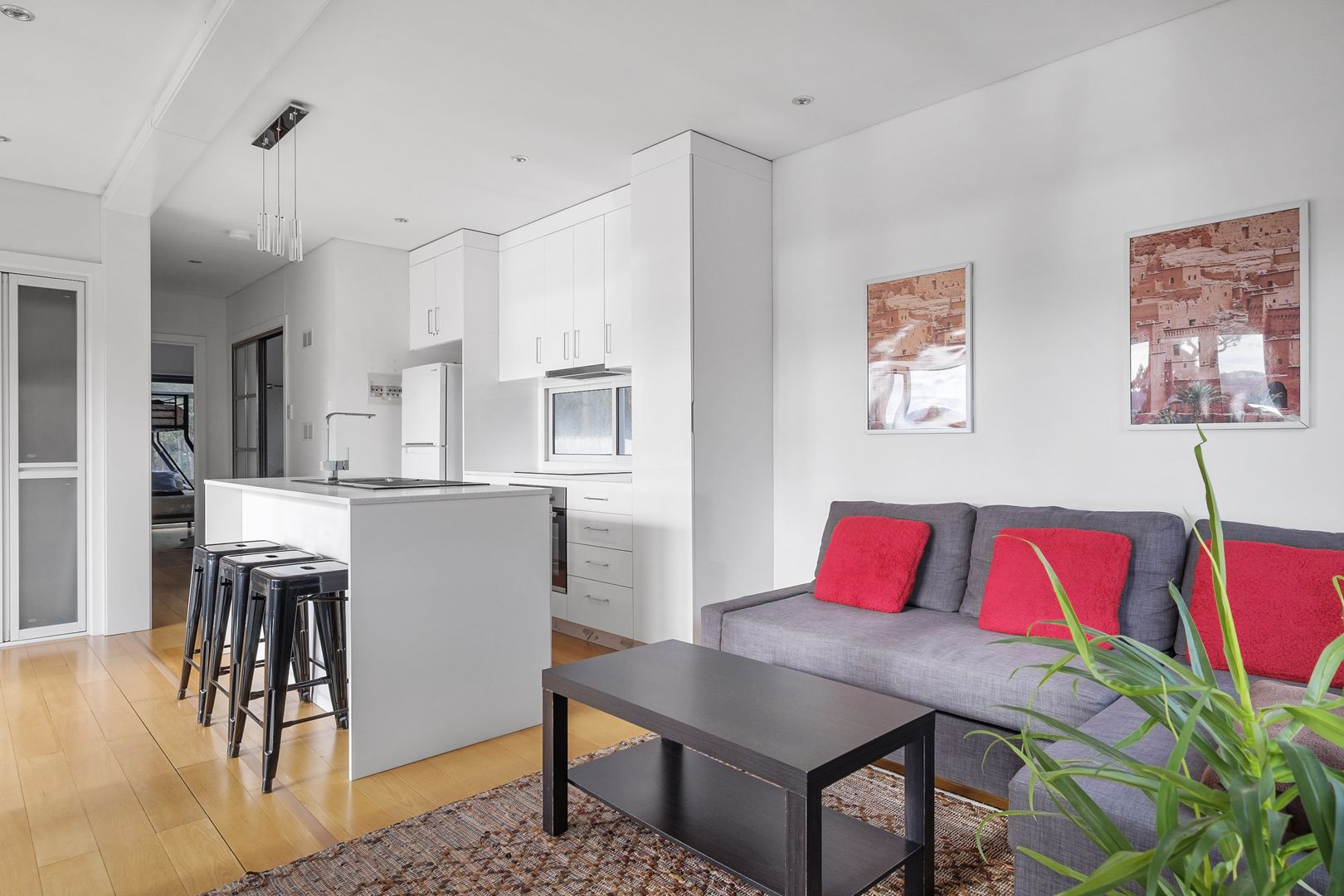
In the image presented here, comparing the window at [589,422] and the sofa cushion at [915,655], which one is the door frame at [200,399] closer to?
the window at [589,422]

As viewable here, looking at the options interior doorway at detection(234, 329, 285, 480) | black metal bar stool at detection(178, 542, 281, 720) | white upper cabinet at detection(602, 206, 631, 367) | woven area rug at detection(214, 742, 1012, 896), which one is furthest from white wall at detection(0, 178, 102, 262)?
woven area rug at detection(214, 742, 1012, 896)

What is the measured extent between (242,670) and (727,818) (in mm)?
1791

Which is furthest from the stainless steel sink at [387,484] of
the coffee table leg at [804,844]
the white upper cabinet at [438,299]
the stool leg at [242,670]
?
the coffee table leg at [804,844]

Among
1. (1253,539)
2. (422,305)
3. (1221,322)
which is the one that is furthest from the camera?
(422,305)

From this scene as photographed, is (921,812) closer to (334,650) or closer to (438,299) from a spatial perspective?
(334,650)

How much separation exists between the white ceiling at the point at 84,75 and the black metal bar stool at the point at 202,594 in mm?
1918

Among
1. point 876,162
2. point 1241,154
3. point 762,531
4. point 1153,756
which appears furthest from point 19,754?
point 1241,154

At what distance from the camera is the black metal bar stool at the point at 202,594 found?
9.82 ft

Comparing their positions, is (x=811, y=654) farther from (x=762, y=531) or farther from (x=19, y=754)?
(x=19, y=754)

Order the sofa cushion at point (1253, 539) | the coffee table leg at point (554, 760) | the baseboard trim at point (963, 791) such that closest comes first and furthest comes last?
the coffee table leg at point (554, 760), the sofa cushion at point (1253, 539), the baseboard trim at point (963, 791)

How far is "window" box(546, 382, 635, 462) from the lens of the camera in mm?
4777

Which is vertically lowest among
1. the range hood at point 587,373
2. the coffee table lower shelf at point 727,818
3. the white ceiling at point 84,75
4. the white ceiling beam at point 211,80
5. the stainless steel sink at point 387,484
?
the coffee table lower shelf at point 727,818

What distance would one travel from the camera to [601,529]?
416cm

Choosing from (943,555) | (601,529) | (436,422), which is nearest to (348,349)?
(436,422)
